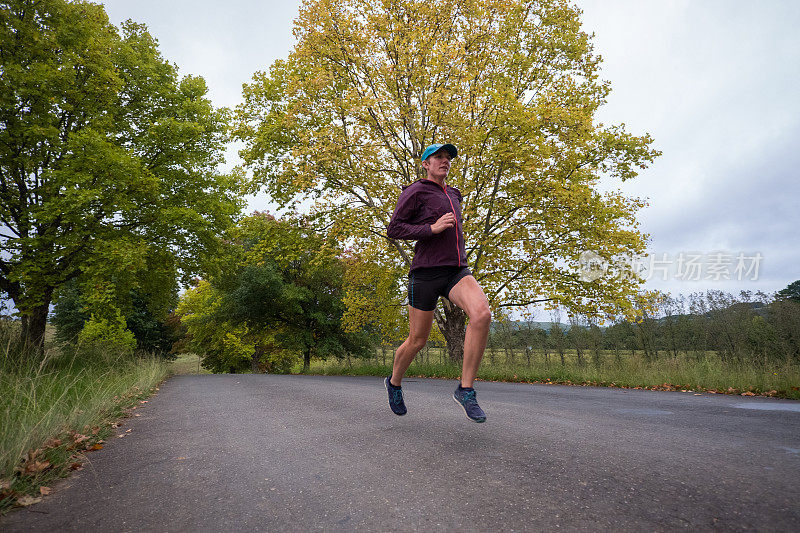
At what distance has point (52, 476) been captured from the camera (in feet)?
8.48

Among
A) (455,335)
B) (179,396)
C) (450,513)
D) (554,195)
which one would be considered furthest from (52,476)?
(455,335)

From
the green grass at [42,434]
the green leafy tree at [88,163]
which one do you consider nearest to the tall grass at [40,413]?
the green grass at [42,434]

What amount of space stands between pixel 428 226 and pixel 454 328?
10.4 meters

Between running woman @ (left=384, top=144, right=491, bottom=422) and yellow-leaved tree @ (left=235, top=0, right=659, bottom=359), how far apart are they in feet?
23.8

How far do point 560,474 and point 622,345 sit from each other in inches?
1218

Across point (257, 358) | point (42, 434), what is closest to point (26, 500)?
point (42, 434)

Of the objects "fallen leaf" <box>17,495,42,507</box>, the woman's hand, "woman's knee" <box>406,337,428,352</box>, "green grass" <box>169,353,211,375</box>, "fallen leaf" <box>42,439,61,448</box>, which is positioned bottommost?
"green grass" <box>169,353,211,375</box>

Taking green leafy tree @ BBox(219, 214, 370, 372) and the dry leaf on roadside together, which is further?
green leafy tree @ BBox(219, 214, 370, 372)

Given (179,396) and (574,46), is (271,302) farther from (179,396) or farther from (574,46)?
(574,46)

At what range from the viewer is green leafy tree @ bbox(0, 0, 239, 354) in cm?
1053

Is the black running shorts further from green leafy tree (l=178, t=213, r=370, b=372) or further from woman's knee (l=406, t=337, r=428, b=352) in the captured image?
green leafy tree (l=178, t=213, r=370, b=372)

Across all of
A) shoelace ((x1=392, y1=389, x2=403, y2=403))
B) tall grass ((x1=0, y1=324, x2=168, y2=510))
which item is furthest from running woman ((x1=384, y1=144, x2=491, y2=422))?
tall grass ((x1=0, y1=324, x2=168, y2=510))

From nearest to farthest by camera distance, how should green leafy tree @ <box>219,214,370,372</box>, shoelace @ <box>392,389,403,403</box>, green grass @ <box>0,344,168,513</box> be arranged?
green grass @ <box>0,344,168,513</box>, shoelace @ <box>392,389,403,403</box>, green leafy tree @ <box>219,214,370,372</box>

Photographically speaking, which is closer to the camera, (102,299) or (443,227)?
(443,227)
